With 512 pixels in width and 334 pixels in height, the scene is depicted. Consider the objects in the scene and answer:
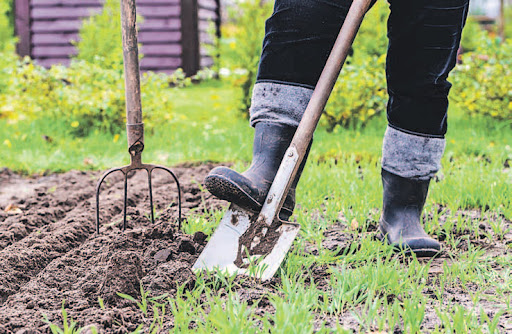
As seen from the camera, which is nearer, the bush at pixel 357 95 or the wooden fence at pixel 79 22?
the bush at pixel 357 95

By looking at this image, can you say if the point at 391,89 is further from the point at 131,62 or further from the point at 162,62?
the point at 162,62

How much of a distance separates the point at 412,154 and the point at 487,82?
3.10 meters

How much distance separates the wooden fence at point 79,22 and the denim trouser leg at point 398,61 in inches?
268

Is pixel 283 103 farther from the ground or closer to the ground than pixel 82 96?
farther from the ground

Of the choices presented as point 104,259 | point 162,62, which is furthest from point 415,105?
point 162,62

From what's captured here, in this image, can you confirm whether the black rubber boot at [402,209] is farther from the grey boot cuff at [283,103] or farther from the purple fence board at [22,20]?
the purple fence board at [22,20]

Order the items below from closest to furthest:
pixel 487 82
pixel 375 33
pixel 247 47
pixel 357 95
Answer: pixel 357 95 < pixel 487 82 < pixel 247 47 < pixel 375 33

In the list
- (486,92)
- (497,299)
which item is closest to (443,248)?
(497,299)

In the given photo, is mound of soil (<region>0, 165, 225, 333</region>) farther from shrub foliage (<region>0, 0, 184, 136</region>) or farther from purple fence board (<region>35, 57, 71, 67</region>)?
purple fence board (<region>35, 57, 71, 67</region>)

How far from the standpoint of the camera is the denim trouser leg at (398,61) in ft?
5.99

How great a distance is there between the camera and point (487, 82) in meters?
4.69

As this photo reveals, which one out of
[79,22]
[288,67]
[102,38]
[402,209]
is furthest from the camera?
[79,22]

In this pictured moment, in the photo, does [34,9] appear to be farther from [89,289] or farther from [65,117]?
[89,289]

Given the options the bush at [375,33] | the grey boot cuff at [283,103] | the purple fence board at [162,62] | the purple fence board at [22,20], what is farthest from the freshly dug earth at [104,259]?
the purple fence board at [22,20]
